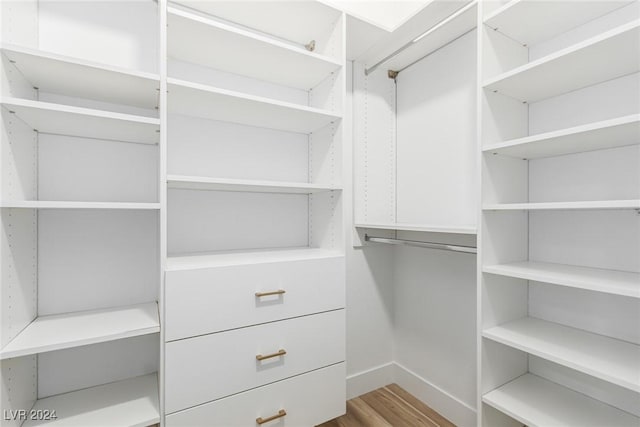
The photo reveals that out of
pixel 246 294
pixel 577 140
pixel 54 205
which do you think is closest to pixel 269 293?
pixel 246 294

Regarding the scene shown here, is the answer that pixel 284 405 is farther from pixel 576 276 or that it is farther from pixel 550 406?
Answer: pixel 576 276

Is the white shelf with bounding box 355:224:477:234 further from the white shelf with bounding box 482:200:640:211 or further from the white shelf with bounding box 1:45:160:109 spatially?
the white shelf with bounding box 1:45:160:109

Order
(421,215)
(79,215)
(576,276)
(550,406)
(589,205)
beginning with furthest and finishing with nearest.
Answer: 1. (421,215)
2. (79,215)
3. (550,406)
4. (576,276)
5. (589,205)

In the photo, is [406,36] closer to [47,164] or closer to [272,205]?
[272,205]

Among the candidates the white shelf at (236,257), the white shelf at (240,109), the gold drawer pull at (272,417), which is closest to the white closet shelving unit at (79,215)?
the white shelf at (240,109)

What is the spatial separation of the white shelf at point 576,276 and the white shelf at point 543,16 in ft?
3.29

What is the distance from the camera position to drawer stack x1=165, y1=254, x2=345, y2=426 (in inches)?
44.1

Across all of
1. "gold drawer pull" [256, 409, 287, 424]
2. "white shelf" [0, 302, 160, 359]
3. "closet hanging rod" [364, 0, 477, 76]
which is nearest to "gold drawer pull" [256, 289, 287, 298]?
"white shelf" [0, 302, 160, 359]

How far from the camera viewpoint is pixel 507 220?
1.38 metres

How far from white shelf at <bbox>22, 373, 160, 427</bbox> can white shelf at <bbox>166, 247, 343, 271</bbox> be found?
0.55 meters

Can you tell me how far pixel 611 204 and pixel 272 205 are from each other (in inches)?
54.8

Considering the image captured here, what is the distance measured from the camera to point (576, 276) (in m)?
1.10

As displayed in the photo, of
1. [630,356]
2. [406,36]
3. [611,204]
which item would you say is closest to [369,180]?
[406,36]

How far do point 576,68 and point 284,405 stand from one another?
1.75 meters
